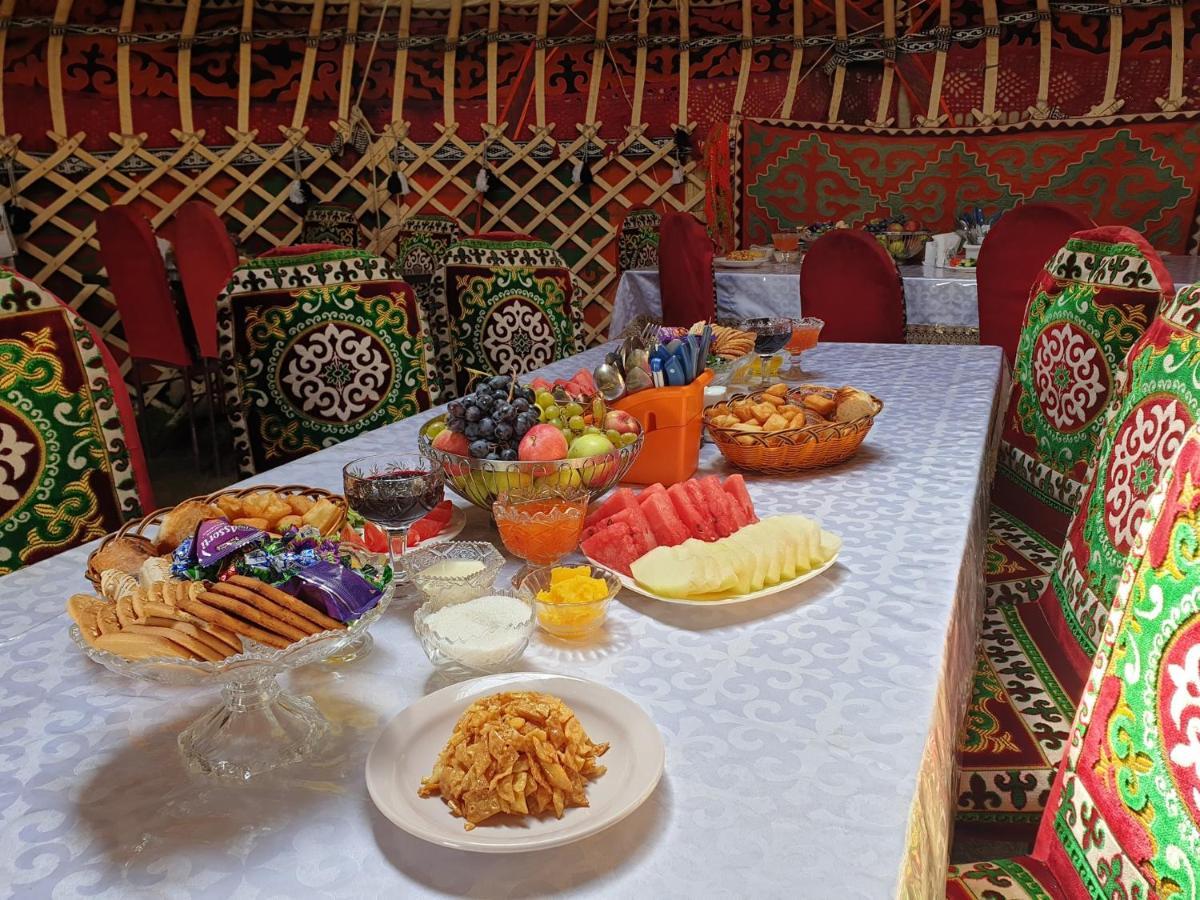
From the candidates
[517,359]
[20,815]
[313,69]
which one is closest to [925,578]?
[20,815]

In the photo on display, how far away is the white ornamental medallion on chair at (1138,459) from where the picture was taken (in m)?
0.73

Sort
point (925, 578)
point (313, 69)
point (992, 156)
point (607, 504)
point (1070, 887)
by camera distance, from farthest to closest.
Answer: point (313, 69), point (992, 156), point (607, 504), point (925, 578), point (1070, 887)

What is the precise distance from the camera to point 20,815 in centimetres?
47

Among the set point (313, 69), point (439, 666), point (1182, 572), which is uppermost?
point (313, 69)

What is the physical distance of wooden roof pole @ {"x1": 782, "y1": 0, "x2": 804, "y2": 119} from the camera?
417 cm

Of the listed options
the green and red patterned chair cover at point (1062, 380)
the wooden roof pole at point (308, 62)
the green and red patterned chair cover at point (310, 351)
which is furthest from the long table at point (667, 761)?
the wooden roof pole at point (308, 62)

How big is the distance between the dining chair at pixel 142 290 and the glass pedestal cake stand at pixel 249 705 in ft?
9.11

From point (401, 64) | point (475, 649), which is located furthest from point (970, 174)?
point (475, 649)

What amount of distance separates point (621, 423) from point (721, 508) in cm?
15

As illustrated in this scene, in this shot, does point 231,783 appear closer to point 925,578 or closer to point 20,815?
point 20,815

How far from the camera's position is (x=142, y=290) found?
119 inches

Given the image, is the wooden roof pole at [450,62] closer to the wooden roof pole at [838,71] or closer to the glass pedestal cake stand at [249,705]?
the wooden roof pole at [838,71]

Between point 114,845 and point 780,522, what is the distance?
52 centimetres

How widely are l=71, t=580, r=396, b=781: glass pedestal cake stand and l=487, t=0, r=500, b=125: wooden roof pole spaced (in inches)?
168
